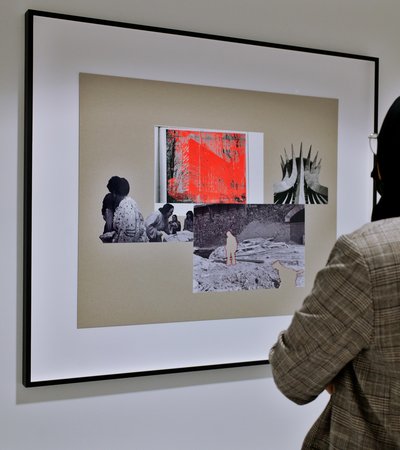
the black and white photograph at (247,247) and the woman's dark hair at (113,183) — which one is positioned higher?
the woman's dark hair at (113,183)

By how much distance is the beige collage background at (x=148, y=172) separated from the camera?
1.43 meters

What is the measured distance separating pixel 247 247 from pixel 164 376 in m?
0.41

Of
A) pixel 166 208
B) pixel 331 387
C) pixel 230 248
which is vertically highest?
pixel 166 208

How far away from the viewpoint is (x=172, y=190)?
1.50 metres

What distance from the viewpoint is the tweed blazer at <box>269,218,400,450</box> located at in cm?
88

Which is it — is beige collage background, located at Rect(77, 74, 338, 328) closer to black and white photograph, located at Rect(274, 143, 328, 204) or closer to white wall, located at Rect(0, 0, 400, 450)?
black and white photograph, located at Rect(274, 143, 328, 204)

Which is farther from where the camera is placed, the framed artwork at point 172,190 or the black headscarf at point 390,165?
the framed artwork at point 172,190

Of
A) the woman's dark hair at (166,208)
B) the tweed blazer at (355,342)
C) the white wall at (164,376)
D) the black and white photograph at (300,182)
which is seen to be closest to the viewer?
the tweed blazer at (355,342)

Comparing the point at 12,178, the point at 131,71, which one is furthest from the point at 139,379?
the point at 131,71

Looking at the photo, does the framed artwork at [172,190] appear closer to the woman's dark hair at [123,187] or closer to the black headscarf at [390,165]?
the woman's dark hair at [123,187]

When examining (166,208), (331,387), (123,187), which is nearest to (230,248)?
(166,208)

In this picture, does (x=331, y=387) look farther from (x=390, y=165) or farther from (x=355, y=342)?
(x=390, y=165)

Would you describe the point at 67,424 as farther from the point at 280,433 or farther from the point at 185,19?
the point at 185,19

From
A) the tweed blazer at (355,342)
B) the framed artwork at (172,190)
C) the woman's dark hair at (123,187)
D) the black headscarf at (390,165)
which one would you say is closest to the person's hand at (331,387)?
the tweed blazer at (355,342)
